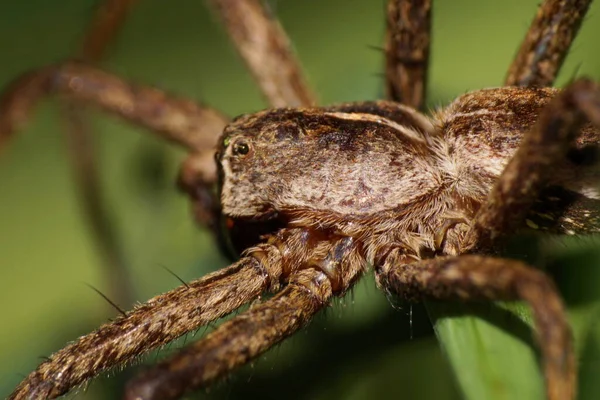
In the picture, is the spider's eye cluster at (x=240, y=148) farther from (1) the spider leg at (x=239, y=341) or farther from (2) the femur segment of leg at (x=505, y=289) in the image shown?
(2) the femur segment of leg at (x=505, y=289)

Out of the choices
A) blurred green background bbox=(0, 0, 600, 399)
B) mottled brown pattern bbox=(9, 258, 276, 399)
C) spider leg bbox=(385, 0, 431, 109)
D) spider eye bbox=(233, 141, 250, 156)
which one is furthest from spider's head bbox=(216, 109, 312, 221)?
spider leg bbox=(385, 0, 431, 109)

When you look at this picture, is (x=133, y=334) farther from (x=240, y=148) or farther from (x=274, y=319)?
(x=240, y=148)

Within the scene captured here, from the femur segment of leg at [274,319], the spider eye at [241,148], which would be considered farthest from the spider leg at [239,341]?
the spider eye at [241,148]

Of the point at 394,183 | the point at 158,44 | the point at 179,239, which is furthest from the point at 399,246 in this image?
the point at 158,44

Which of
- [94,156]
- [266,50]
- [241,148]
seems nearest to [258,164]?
[241,148]

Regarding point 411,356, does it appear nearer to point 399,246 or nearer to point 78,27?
point 399,246
